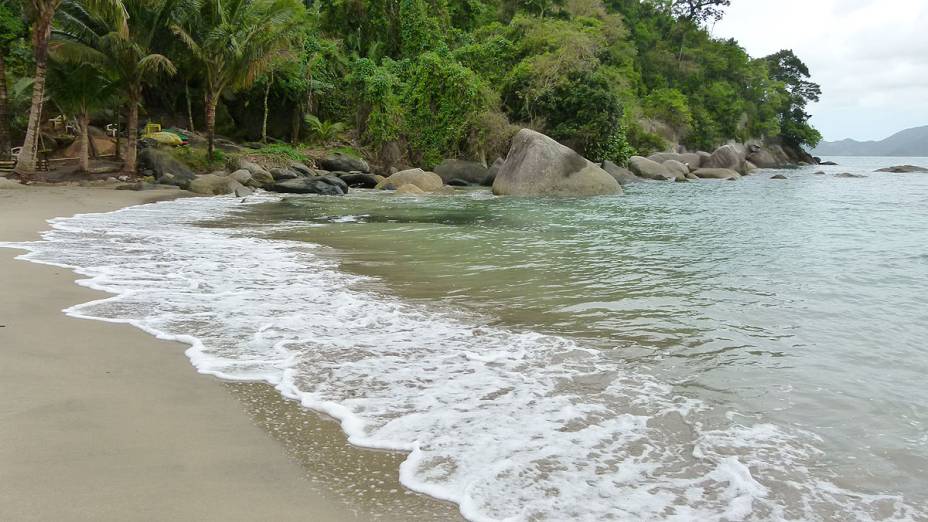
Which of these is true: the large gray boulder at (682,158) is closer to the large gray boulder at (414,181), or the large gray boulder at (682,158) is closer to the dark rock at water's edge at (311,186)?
the large gray boulder at (414,181)

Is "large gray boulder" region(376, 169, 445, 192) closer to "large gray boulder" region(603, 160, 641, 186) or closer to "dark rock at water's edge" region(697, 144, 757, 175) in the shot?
"large gray boulder" region(603, 160, 641, 186)

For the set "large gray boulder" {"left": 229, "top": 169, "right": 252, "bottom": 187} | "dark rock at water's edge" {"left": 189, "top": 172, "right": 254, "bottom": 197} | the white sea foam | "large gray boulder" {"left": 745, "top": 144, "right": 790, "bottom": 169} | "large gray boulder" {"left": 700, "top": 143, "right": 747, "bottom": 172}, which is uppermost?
"large gray boulder" {"left": 745, "top": 144, "right": 790, "bottom": 169}

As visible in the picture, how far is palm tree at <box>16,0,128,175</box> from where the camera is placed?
15.5 meters

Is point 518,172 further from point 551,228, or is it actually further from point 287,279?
point 287,279

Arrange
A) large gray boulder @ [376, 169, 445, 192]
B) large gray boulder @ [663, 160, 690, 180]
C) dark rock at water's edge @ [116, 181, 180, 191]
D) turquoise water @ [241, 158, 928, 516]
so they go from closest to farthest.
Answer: turquoise water @ [241, 158, 928, 516]
dark rock at water's edge @ [116, 181, 180, 191]
large gray boulder @ [376, 169, 445, 192]
large gray boulder @ [663, 160, 690, 180]

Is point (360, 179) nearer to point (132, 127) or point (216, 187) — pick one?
point (216, 187)

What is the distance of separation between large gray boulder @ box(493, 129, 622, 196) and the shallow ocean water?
10.0 metres

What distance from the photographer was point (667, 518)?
2.12 metres

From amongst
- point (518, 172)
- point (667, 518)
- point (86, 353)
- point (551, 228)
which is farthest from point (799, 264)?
point (518, 172)

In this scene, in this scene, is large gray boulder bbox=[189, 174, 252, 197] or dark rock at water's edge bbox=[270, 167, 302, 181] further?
dark rock at water's edge bbox=[270, 167, 302, 181]

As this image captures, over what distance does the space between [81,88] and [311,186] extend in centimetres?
747

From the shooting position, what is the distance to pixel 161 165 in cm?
2048

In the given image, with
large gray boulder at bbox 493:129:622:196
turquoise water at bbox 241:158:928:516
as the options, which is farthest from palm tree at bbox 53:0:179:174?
large gray boulder at bbox 493:129:622:196

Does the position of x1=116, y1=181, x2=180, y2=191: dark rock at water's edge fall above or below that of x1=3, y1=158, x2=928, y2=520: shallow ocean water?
above
